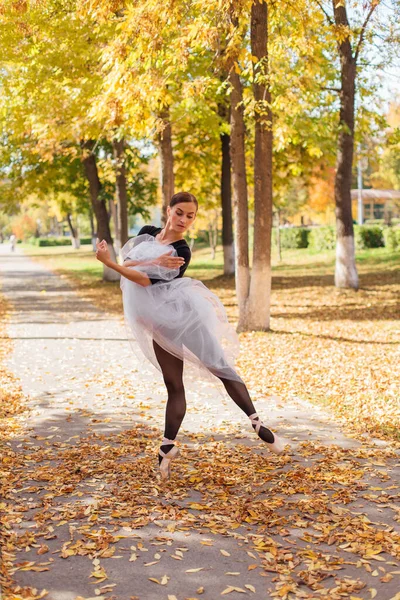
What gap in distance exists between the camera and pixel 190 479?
5.77 meters

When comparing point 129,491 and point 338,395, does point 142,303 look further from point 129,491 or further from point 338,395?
point 338,395

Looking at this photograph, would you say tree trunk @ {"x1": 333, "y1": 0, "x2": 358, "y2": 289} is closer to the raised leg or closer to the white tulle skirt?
the white tulle skirt

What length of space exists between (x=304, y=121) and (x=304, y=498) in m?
15.5

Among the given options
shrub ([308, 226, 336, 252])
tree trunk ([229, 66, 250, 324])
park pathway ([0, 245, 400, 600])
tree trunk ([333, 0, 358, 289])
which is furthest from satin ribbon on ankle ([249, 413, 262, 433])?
shrub ([308, 226, 336, 252])

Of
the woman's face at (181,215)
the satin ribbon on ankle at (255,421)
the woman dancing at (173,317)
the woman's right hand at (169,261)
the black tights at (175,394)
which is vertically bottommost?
the satin ribbon on ankle at (255,421)

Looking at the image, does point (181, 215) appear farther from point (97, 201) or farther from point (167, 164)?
point (97, 201)

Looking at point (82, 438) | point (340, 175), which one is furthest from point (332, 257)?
point (82, 438)

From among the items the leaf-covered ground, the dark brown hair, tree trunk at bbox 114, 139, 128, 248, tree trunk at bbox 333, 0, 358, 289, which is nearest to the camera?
the dark brown hair

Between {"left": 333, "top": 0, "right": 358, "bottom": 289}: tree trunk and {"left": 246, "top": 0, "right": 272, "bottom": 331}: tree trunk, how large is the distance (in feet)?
22.8

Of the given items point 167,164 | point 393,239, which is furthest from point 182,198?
point 393,239

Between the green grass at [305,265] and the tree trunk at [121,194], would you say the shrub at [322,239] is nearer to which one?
the green grass at [305,265]

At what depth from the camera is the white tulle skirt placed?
5.65 meters

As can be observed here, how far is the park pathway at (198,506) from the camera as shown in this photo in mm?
4043

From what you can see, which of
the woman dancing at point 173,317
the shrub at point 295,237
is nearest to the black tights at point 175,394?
the woman dancing at point 173,317
